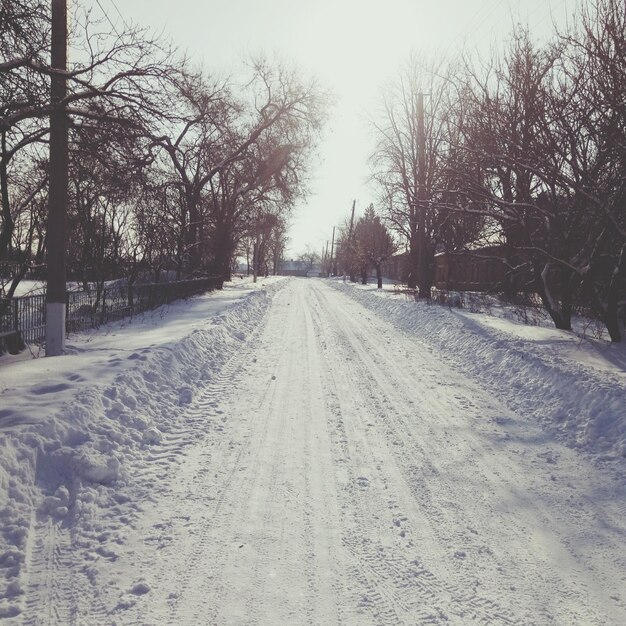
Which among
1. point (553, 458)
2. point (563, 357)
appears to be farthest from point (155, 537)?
point (563, 357)

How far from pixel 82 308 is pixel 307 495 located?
31.1 ft

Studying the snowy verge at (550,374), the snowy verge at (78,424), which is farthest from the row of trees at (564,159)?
the snowy verge at (78,424)

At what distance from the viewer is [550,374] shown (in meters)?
7.36

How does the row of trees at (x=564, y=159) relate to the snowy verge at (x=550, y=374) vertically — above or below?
above

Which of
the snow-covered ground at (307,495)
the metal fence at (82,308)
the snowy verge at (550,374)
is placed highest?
the metal fence at (82,308)

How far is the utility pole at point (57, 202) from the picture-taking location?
7.49 metres

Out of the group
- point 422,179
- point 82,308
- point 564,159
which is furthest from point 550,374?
point 422,179

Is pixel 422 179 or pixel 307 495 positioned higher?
pixel 422 179

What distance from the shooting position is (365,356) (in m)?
9.87

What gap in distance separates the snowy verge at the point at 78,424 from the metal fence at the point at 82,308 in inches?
41.3

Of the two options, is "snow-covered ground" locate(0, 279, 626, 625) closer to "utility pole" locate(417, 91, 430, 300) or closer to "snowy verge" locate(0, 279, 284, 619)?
"snowy verge" locate(0, 279, 284, 619)

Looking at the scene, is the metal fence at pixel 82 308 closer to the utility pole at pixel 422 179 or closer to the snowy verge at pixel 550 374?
the snowy verge at pixel 550 374

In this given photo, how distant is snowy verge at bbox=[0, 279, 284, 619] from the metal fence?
41.3 inches

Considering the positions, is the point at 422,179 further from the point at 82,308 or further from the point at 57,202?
the point at 57,202
